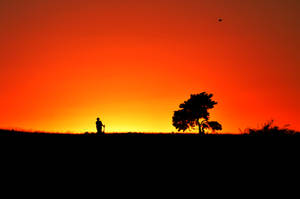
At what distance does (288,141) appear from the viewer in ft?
66.5

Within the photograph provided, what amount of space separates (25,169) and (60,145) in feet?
13.3

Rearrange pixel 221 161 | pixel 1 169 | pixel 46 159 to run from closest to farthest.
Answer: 1. pixel 1 169
2. pixel 46 159
3. pixel 221 161

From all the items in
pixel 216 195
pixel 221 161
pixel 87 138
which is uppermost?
pixel 87 138

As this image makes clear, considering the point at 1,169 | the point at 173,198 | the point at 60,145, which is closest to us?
the point at 173,198

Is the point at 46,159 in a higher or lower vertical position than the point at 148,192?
higher

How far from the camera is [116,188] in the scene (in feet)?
41.0

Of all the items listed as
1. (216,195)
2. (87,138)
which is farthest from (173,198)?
(87,138)

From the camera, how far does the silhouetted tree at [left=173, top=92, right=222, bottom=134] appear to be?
66.5 m

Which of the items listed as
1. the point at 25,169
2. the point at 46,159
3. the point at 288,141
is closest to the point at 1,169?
the point at 25,169

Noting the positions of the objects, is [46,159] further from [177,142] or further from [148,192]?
[177,142]

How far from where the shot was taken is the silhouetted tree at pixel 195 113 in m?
66.5

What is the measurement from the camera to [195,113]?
66.9 m

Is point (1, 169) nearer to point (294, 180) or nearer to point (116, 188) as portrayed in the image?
point (116, 188)

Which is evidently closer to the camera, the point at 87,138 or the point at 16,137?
the point at 16,137
